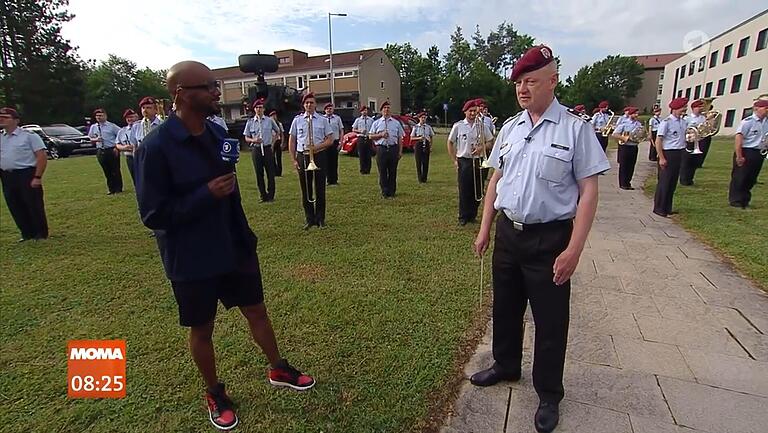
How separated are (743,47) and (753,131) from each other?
125 feet

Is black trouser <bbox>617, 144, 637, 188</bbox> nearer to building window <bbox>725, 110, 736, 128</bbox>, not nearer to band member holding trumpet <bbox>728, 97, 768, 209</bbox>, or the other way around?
band member holding trumpet <bbox>728, 97, 768, 209</bbox>

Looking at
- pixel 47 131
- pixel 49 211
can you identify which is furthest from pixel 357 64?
pixel 49 211

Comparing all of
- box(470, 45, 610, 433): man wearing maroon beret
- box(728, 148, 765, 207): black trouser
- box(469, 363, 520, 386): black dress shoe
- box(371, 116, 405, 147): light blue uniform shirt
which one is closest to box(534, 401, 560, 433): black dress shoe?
box(470, 45, 610, 433): man wearing maroon beret

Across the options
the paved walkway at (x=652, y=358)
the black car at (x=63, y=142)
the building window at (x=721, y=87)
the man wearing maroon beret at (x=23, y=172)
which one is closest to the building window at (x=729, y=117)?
the building window at (x=721, y=87)

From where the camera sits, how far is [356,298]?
395 cm

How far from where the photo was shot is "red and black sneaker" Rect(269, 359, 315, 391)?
2.65 metres

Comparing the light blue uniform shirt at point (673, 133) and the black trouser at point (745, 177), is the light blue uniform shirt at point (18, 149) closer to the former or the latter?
the light blue uniform shirt at point (673, 133)

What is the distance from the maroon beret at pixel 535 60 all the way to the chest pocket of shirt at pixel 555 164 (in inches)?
15.7

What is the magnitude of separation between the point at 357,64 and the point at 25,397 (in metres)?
43.0

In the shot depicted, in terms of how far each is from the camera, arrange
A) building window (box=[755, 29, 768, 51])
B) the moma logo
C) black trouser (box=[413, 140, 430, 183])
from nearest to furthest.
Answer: the moma logo → black trouser (box=[413, 140, 430, 183]) → building window (box=[755, 29, 768, 51])

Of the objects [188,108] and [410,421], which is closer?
[188,108]

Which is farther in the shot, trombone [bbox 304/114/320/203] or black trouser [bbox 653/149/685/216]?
black trouser [bbox 653/149/685/216]

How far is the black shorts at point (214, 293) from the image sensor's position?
6.96 ft

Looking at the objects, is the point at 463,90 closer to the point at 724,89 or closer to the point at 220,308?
the point at 724,89
